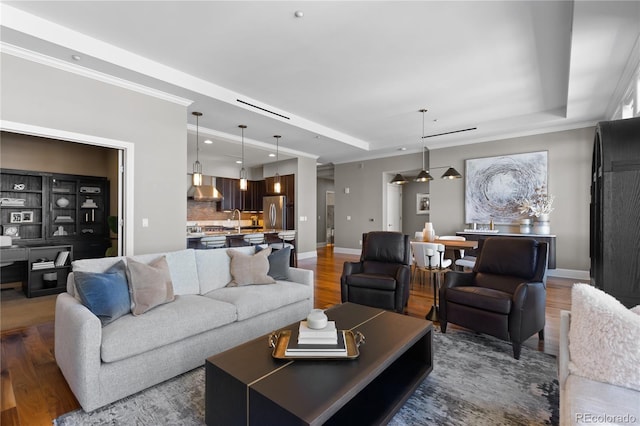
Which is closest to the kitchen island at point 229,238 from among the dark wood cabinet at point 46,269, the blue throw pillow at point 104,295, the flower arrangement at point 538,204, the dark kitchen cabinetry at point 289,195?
the dark kitchen cabinetry at point 289,195

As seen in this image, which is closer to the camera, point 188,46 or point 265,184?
point 188,46

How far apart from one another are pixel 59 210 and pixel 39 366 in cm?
410

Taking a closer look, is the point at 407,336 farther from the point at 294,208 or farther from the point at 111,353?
the point at 294,208

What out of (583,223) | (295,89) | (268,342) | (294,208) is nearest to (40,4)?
(295,89)

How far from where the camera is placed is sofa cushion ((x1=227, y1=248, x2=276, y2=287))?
3.14m

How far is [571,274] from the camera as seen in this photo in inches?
222

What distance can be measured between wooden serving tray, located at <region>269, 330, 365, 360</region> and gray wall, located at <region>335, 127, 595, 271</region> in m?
5.77

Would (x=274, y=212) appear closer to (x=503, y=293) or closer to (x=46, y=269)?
(x=46, y=269)

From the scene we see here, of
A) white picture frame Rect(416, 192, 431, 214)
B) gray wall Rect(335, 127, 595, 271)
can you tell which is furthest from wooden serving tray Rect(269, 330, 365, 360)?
white picture frame Rect(416, 192, 431, 214)

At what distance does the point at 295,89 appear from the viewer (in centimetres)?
434

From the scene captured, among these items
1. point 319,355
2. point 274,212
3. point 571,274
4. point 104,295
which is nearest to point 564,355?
point 319,355

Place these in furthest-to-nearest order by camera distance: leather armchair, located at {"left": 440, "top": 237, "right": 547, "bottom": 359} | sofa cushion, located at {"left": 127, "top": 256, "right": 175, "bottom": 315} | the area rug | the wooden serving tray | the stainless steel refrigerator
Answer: the stainless steel refrigerator, leather armchair, located at {"left": 440, "top": 237, "right": 547, "bottom": 359}, sofa cushion, located at {"left": 127, "top": 256, "right": 175, "bottom": 315}, the area rug, the wooden serving tray

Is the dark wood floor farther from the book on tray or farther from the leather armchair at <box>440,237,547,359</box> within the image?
the book on tray

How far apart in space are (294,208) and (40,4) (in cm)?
593
